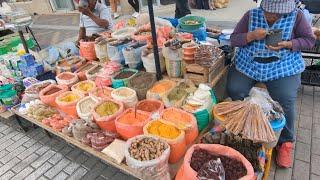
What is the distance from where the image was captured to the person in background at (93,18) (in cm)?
384

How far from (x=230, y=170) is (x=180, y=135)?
51cm

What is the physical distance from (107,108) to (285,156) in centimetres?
184

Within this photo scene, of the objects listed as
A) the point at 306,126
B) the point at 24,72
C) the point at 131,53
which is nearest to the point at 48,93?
the point at 24,72

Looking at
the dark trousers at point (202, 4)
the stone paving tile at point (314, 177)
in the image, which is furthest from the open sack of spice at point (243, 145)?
the dark trousers at point (202, 4)

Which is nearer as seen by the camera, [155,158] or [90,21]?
[155,158]

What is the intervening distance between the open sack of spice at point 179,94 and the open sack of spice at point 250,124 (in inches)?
Result: 22.2

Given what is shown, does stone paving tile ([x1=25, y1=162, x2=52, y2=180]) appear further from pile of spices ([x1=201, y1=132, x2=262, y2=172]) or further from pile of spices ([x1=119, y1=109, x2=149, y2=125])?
pile of spices ([x1=201, y1=132, x2=262, y2=172])

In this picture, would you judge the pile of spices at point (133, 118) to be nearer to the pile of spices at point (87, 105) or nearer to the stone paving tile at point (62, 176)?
the pile of spices at point (87, 105)

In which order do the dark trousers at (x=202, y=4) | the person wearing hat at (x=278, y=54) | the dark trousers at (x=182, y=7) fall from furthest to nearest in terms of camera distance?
the dark trousers at (x=202, y=4)
the dark trousers at (x=182, y=7)
the person wearing hat at (x=278, y=54)

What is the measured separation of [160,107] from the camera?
2.55 m

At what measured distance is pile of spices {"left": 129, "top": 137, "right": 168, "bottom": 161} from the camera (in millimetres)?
2027

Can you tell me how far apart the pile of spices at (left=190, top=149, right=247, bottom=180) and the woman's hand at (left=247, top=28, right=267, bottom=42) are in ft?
3.98

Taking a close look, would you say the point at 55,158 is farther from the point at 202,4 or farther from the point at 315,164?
the point at 202,4

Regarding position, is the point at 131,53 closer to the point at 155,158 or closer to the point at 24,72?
the point at 155,158
